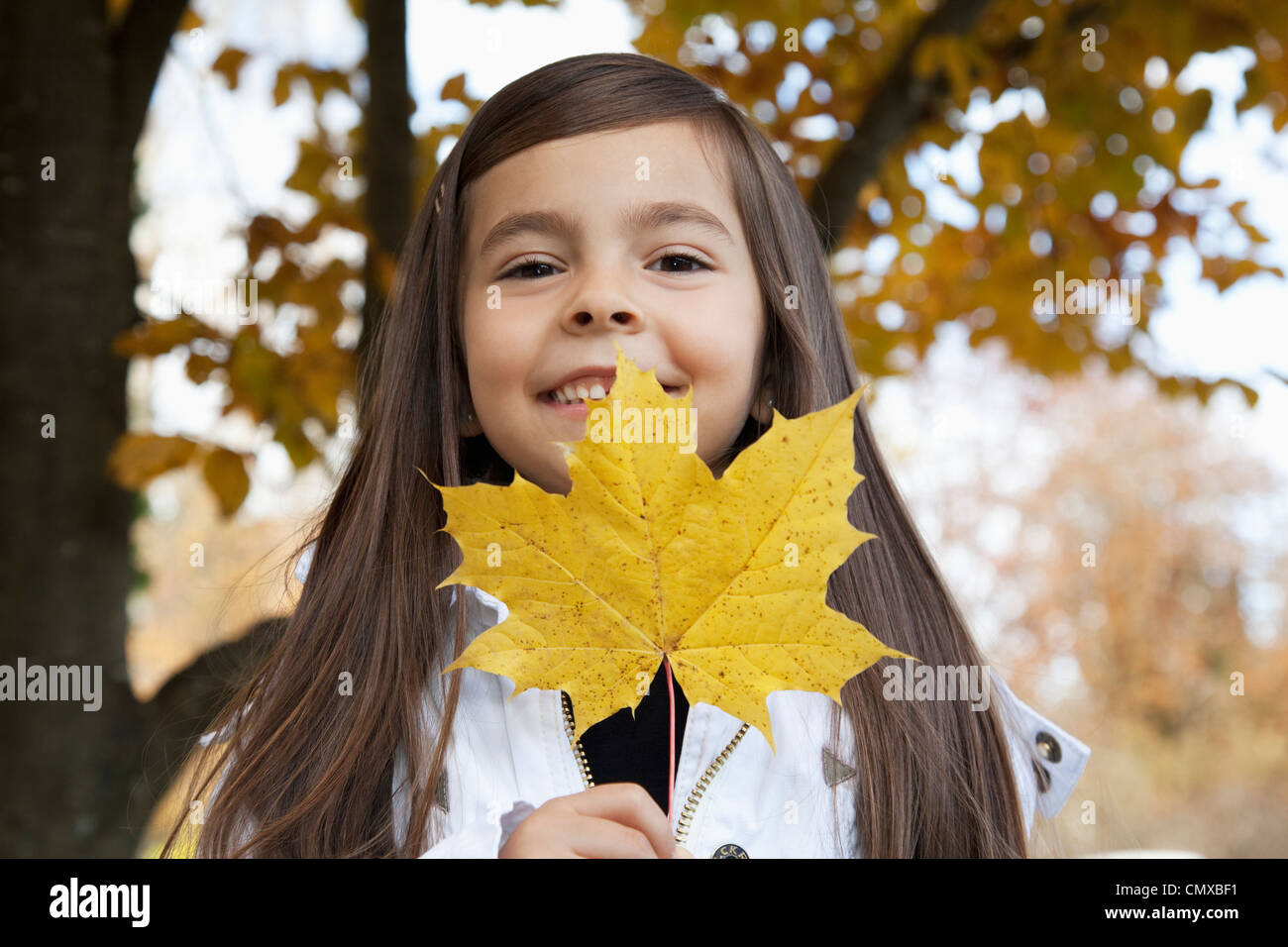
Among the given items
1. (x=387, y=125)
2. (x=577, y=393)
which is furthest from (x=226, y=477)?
(x=577, y=393)

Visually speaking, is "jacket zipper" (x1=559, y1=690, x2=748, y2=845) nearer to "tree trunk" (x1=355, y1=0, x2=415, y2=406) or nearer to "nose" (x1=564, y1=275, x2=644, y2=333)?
"nose" (x1=564, y1=275, x2=644, y2=333)

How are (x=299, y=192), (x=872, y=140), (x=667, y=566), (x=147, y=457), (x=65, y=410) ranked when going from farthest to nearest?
(x=299, y=192) < (x=872, y=140) < (x=65, y=410) < (x=147, y=457) < (x=667, y=566)

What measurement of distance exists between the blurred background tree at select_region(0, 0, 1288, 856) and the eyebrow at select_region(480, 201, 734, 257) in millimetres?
949

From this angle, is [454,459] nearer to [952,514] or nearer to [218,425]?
[218,425]

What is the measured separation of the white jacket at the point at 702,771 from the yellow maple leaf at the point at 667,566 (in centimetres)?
47

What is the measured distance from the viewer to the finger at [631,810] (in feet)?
2.10

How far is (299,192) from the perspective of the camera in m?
2.87

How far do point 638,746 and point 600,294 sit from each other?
487 millimetres

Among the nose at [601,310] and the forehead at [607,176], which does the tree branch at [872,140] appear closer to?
the forehead at [607,176]

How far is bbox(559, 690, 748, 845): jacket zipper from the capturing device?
102 centimetres

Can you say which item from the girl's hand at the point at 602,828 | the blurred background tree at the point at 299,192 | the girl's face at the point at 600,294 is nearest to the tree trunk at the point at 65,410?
the blurred background tree at the point at 299,192

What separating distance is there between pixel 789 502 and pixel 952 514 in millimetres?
11935

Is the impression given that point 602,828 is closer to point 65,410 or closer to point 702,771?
point 702,771

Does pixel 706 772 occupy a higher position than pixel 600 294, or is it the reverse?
pixel 600 294
